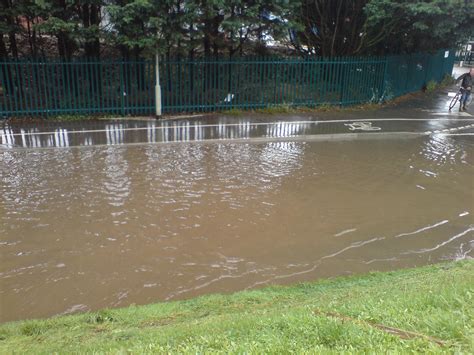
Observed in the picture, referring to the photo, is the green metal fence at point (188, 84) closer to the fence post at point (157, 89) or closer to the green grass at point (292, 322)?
the fence post at point (157, 89)

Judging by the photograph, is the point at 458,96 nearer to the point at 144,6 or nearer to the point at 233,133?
the point at 233,133

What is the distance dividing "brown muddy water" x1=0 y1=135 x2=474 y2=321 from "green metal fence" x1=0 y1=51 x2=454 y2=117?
3.70m

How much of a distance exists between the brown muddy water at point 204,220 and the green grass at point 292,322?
19.6 inches

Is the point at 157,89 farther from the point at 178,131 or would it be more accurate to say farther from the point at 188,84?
the point at 178,131

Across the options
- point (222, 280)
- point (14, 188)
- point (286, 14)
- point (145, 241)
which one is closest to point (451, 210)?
point (222, 280)

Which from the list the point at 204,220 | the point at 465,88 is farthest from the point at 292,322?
the point at 465,88

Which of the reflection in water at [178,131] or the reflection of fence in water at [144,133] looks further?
the reflection in water at [178,131]

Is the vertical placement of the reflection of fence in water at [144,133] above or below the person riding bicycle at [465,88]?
below

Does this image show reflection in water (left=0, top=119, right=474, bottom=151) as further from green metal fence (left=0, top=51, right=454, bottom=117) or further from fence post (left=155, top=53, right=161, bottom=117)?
green metal fence (left=0, top=51, right=454, bottom=117)

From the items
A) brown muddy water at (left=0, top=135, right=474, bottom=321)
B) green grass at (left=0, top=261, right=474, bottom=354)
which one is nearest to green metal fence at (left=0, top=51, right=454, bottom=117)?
brown muddy water at (left=0, top=135, right=474, bottom=321)

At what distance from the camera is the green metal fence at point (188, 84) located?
13641mm

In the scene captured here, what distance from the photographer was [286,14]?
15.3 m

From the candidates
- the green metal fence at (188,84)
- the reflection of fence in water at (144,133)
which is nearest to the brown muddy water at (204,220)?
the reflection of fence in water at (144,133)

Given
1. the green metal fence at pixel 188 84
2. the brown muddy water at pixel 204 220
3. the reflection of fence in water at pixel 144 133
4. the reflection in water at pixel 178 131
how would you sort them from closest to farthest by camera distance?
the brown muddy water at pixel 204 220, the reflection of fence in water at pixel 144 133, the reflection in water at pixel 178 131, the green metal fence at pixel 188 84
